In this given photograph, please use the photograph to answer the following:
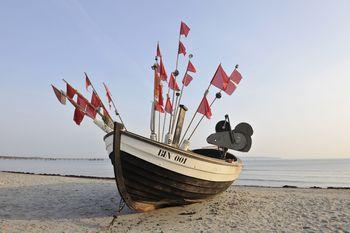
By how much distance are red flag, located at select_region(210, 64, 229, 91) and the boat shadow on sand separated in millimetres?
4681

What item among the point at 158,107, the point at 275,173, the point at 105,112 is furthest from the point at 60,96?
the point at 275,173

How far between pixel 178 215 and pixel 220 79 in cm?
436

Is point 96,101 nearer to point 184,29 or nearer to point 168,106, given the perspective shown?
point 168,106

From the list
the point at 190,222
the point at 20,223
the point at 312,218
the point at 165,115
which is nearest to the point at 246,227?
the point at 190,222

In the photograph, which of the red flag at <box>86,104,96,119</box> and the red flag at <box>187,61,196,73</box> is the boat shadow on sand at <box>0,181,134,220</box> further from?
the red flag at <box>187,61,196,73</box>

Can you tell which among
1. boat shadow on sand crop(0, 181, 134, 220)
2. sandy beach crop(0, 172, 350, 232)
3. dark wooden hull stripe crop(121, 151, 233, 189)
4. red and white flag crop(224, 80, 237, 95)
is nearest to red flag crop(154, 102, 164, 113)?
red and white flag crop(224, 80, 237, 95)

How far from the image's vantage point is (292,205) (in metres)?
11.0

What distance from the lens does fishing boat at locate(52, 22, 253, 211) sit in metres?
8.77

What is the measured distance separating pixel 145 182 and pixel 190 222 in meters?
1.51

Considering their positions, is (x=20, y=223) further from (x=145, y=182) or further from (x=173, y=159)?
(x=173, y=159)

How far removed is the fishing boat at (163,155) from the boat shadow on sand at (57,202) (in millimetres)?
1646

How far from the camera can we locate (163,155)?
29.2 ft

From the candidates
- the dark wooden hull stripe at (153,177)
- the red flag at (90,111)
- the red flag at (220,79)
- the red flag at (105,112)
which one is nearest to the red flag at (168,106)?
the red flag at (220,79)

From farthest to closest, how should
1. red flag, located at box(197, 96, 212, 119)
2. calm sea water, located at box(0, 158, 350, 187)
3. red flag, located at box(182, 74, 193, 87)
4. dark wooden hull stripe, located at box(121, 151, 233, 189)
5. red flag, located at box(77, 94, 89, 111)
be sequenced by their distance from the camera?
calm sea water, located at box(0, 158, 350, 187) → red flag, located at box(182, 74, 193, 87) → red flag, located at box(197, 96, 212, 119) → red flag, located at box(77, 94, 89, 111) → dark wooden hull stripe, located at box(121, 151, 233, 189)
